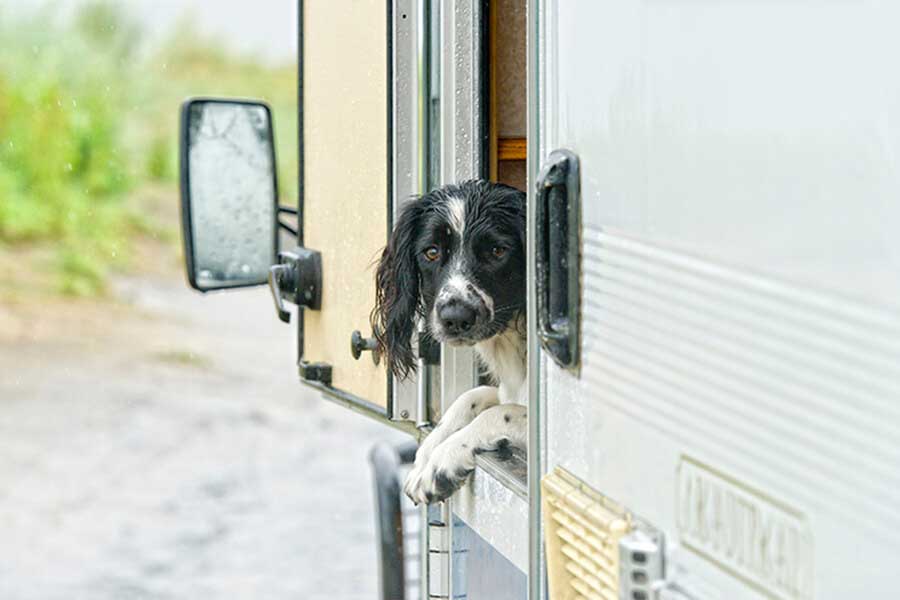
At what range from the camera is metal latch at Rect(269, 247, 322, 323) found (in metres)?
3.62

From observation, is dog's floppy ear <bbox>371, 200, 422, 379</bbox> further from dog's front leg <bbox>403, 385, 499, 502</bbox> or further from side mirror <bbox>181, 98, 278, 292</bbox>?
side mirror <bbox>181, 98, 278, 292</bbox>

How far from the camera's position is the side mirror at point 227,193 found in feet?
12.2

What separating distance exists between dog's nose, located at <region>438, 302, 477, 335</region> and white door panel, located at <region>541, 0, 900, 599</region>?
132cm

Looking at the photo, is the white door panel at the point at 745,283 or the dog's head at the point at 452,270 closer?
the white door panel at the point at 745,283

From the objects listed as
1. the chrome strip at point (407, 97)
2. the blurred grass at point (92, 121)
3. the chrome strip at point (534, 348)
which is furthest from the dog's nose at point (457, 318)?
the blurred grass at point (92, 121)

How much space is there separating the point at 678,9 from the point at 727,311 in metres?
0.32

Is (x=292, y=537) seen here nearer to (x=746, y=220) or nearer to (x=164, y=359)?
(x=164, y=359)

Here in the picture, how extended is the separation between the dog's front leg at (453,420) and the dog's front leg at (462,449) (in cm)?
4

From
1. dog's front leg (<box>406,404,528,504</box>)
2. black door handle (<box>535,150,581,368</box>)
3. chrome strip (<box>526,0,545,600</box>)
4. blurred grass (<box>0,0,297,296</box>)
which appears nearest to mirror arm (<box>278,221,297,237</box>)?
dog's front leg (<box>406,404,528,504</box>)

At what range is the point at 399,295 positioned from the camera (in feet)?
10.8

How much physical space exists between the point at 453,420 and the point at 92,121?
13.5m

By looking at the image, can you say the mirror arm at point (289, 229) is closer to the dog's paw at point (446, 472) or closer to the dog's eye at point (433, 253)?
the dog's eye at point (433, 253)

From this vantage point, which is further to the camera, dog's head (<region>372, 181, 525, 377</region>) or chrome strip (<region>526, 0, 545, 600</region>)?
dog's head (<region>372, 181, 525, 377</region>)

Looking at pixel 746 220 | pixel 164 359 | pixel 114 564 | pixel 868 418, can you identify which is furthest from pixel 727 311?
pixel 164 359
